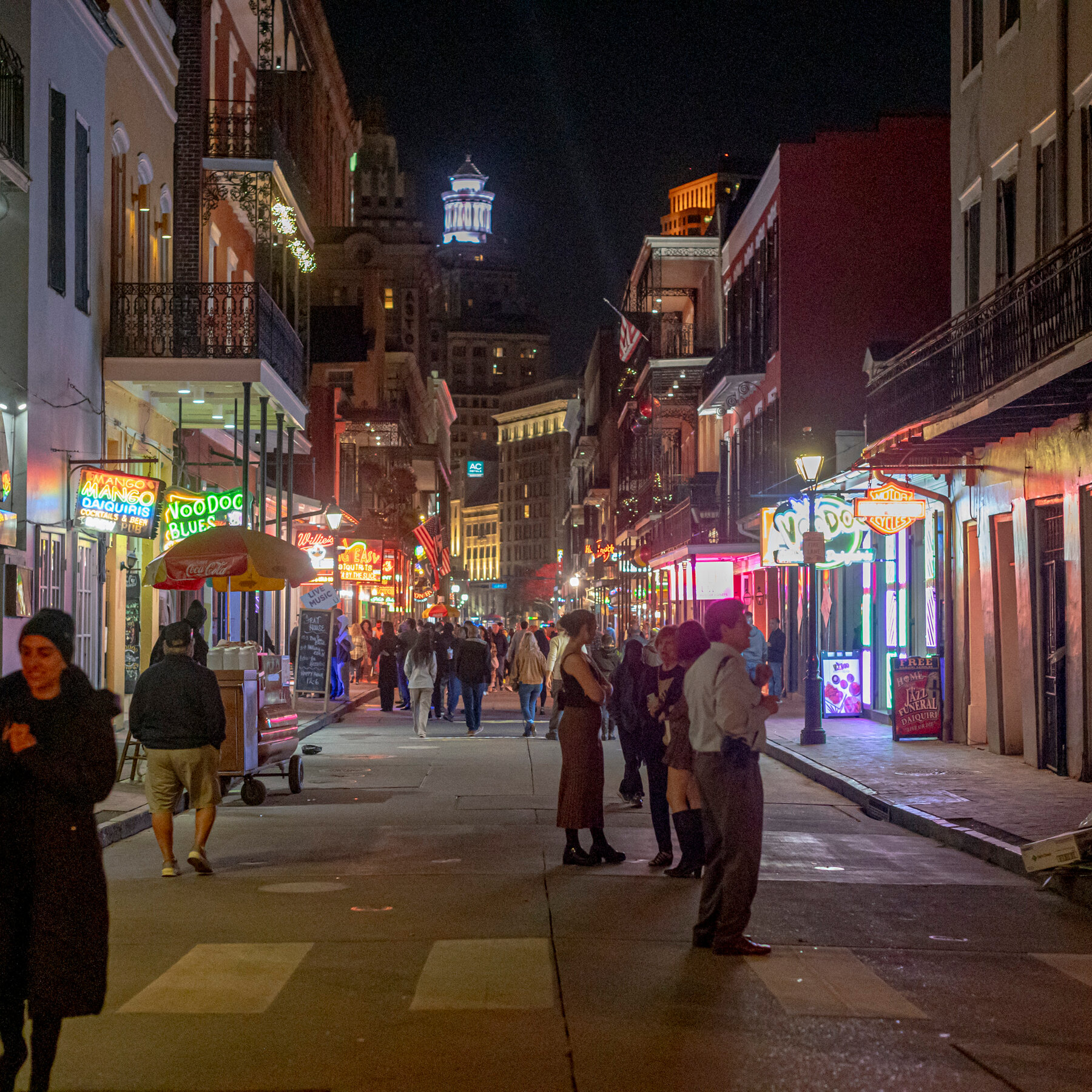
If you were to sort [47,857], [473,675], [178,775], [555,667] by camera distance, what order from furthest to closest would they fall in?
[473,675]
[555,667]
[178,775]
[47,857]

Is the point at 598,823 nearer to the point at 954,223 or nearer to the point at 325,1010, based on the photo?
the point at 325,1010

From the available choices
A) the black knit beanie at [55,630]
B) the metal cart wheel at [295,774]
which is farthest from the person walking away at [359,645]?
the black knit beanie at [55,630]

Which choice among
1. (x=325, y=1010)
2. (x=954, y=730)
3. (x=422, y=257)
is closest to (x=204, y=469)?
(x=954, y=730)

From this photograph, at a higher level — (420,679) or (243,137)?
(243,137)

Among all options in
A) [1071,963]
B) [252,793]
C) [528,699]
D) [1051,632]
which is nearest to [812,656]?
[1051,632]

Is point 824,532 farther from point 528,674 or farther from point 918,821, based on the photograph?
point 918,821

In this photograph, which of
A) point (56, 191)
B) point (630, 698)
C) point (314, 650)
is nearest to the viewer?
point (630, 698)

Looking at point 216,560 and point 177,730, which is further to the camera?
point 216,560

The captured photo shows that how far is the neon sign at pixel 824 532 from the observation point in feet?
78.1

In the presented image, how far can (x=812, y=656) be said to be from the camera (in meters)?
21.4

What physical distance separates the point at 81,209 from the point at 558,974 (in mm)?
14271

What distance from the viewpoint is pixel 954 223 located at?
21.7 metres

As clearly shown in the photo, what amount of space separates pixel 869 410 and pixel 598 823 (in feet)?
39.9

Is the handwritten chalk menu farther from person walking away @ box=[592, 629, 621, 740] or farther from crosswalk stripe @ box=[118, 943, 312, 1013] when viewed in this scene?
crosswalk stripe @ box=[118, 943, 312, 1013]
